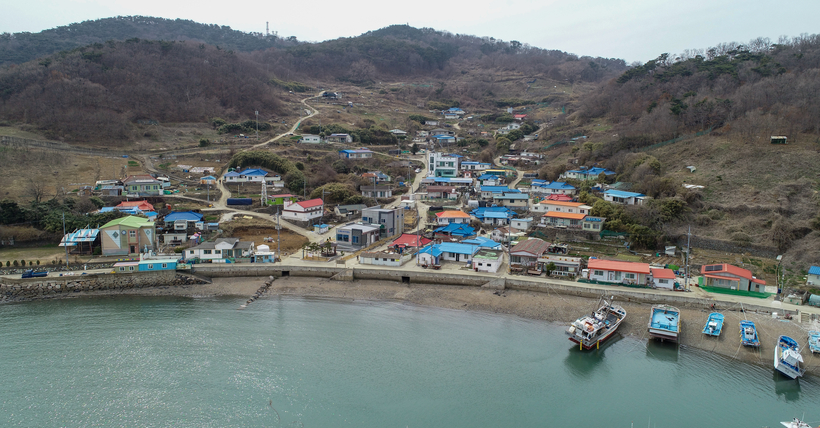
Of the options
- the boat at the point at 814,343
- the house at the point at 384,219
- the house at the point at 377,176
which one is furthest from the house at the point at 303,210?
the boat at the point at 814,343

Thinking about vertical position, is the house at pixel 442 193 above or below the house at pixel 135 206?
above

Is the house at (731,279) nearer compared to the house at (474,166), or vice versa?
the house at (731,279)

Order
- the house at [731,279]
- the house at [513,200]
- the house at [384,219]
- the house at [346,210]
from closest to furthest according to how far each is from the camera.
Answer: the house at [731,279] → the house at [384,219] → the house at [346,210] → the house at [513,200]

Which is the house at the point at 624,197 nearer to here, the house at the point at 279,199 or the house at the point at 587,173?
the house at the point at 587,173

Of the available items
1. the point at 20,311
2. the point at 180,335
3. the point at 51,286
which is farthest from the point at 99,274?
the point at 180,335

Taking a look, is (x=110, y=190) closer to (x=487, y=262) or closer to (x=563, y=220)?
(x=487, y=262)

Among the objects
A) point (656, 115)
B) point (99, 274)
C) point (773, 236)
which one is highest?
point (656, 115)

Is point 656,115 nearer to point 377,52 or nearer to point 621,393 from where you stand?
point 621,393

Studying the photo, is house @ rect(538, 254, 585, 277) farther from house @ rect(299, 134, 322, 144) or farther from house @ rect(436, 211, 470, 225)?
house @ rect(299, 134, 322, 144)
